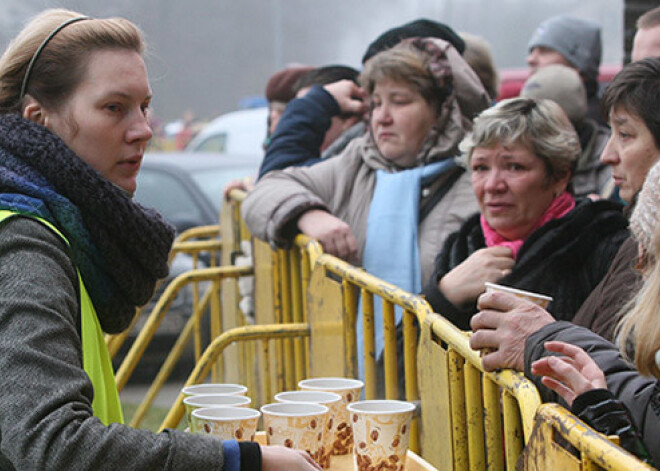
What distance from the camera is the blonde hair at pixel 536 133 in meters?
3.54

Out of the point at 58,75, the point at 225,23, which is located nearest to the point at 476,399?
the point at 58,75

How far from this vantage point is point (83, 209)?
2.23 meters

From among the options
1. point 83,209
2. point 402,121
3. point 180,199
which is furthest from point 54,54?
point 180,199

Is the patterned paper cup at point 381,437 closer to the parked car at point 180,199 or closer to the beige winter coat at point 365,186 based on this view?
the beige winter coat at point 365,186

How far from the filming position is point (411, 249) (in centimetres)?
392

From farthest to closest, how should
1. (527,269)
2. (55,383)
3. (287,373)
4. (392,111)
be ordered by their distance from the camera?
1. (287,373)
2. (392,111)
3. (527,269)
4. (55,383)

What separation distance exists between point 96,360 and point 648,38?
107 inches

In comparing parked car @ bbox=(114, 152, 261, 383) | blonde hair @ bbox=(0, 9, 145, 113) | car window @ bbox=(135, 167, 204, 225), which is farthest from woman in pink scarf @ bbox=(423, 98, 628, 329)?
car window @ bbox=(135, 167, 204, 225)

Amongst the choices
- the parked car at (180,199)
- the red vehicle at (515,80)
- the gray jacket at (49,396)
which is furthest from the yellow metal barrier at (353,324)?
the red vehicle at (515,80)

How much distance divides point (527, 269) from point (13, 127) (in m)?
1.70

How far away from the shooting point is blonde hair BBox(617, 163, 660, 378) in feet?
6.14

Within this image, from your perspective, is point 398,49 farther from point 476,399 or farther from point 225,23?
point 225,23

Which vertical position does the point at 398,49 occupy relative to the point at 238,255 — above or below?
above

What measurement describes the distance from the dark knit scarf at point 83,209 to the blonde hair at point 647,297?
3.58 ft
